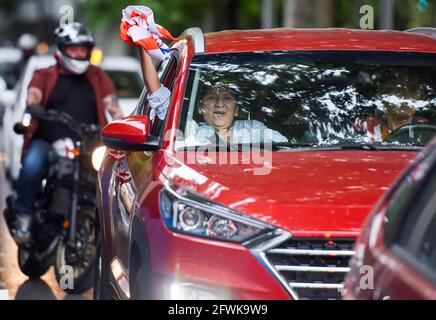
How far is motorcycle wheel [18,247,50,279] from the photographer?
38.1 feet

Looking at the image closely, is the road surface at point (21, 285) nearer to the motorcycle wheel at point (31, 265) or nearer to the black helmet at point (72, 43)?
the motorcycle wheel at point (31, 265)

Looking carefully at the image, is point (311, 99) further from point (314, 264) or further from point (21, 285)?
point (21, 285)

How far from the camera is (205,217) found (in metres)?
6.43

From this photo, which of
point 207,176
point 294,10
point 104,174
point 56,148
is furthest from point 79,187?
point 294,10

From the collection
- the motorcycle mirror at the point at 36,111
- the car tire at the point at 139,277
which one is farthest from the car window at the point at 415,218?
the motorcycle mirror at the point at 36,111

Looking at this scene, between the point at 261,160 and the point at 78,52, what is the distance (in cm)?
496

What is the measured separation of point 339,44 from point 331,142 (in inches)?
30.3

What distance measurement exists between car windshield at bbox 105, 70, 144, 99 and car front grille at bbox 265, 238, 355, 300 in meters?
14.3

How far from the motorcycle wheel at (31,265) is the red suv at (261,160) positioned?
2863 mm

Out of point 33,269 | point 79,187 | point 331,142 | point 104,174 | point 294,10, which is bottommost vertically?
point 294,10

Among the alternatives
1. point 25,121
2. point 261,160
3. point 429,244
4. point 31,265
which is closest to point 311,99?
point 261,160

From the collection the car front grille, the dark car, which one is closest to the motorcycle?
the car front grille

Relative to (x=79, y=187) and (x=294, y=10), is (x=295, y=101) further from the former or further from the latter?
(x=294, y=10)

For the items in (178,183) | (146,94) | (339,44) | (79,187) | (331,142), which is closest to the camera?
(178,183)
